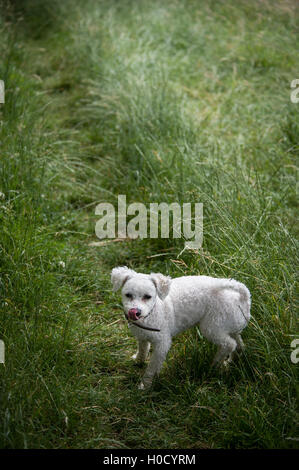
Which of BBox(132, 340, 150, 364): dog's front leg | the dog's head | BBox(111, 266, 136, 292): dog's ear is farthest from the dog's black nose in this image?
A: BBox(132, 340, 150, 364): dog's front leg

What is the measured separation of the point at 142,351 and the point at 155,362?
0.73 ft

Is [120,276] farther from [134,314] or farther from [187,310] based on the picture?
[187,310]

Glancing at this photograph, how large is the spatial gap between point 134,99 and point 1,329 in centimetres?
303

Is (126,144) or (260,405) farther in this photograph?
(126,144)

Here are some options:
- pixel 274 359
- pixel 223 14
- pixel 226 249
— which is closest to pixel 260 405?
pixel 274 359

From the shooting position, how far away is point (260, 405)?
102 inches

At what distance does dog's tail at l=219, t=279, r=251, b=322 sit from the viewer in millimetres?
2800

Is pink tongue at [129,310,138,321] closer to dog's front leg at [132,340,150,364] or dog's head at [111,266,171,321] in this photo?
dog's head at [111,266,171,321]

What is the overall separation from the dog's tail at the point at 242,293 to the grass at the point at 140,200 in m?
0.10

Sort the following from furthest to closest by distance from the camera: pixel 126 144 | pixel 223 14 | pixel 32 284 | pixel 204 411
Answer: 1. pixel 223 14
2. pixel 126 144
3. pixel 32 284
4. pixel 204 411

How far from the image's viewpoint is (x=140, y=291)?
264cm

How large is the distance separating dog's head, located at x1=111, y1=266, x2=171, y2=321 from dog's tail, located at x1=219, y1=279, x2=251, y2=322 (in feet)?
1.12

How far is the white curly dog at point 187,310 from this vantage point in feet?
8.96
